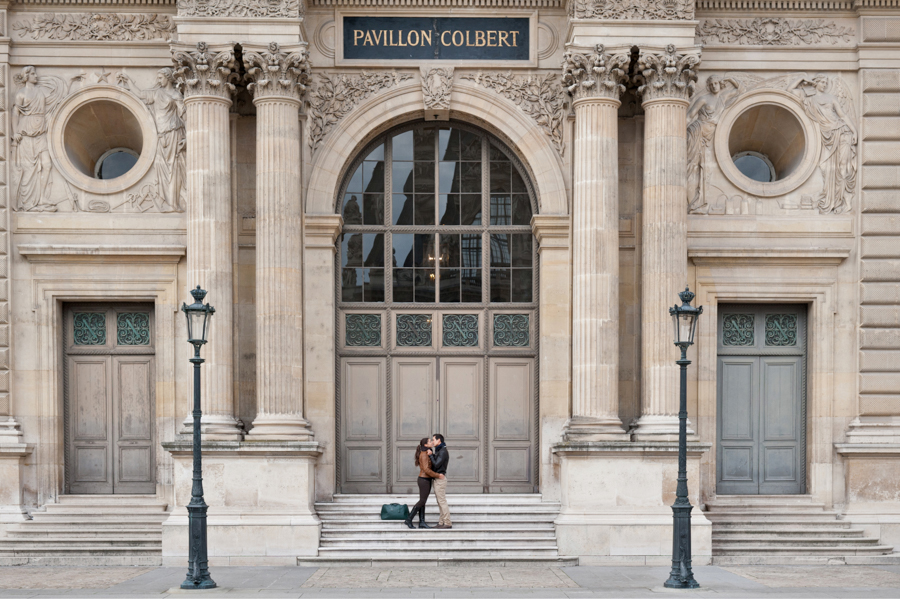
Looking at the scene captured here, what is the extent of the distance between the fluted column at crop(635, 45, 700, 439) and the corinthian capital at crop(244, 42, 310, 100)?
6.42 m

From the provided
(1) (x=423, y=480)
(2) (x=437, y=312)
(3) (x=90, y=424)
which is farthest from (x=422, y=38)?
(3) (x=90, y=424)

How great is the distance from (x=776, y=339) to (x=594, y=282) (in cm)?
443

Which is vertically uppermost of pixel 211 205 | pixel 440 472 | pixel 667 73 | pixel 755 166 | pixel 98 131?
pixel 667 73

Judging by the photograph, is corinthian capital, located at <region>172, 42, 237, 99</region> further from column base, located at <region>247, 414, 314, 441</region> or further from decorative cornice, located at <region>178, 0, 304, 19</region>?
column base, located at <region>247, 414, 314, 441</region>

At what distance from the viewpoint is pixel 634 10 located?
18.2 meters

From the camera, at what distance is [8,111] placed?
19.0 meters

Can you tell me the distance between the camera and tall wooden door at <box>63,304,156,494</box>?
1942 centimetres

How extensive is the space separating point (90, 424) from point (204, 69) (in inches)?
294

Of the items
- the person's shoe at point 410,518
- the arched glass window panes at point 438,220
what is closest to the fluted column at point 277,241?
the arched glass window panes at point 438,220

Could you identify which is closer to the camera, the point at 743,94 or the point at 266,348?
the point at 266,348

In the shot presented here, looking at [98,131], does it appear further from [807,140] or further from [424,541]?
[807,140]

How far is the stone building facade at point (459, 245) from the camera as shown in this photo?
59.6 ft

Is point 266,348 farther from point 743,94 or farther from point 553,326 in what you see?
point 743,94

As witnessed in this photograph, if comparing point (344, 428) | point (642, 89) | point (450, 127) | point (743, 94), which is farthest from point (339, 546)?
point (743, 94)
